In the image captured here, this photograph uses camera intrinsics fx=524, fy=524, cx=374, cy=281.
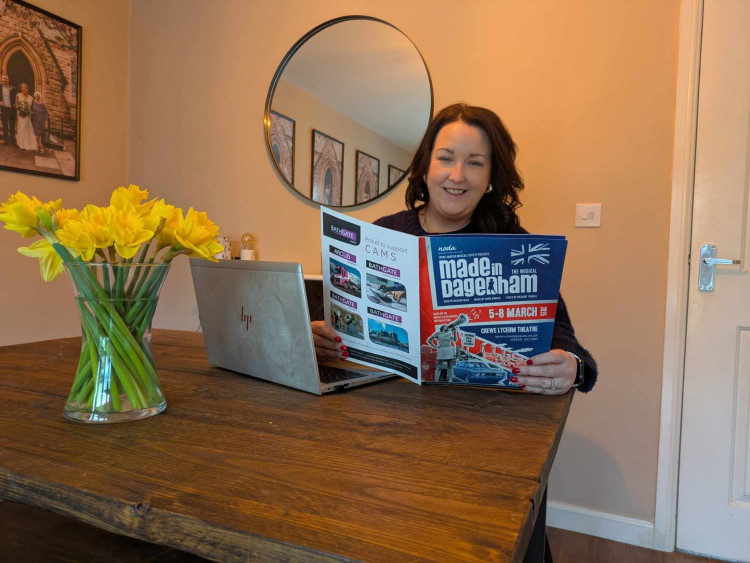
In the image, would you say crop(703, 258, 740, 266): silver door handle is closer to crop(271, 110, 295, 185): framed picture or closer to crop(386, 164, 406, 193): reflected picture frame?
crop(386, 164, 406, 193): reflected picture frame

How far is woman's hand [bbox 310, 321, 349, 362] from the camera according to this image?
1.01m

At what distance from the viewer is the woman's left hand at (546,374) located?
3.07ft

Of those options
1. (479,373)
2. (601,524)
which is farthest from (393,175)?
(601,524)

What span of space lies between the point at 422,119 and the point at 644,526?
1778 mm

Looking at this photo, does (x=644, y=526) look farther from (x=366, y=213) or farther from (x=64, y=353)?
(x=64, y=353)

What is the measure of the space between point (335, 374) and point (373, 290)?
0.18 meters

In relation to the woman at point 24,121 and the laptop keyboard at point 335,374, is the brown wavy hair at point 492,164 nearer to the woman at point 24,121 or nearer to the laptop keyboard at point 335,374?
the laptop keyboard at point 335,374

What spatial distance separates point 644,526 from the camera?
1.91 m

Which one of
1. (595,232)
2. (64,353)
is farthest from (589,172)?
(64,353)

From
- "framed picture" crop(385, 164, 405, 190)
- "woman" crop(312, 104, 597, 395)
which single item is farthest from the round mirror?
"woman" crop(312, 104, 597, 395)

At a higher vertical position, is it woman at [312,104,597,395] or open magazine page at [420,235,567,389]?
woman at [312,104,597,395]

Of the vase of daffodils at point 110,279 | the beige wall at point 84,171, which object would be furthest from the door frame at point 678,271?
the beige wall at point 84,171

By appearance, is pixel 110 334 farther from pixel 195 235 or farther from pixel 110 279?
pixel 195 235

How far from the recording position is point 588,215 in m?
1.96
